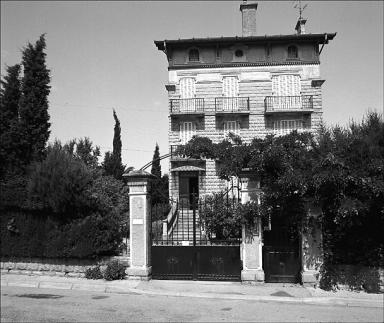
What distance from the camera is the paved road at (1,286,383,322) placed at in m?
7.61

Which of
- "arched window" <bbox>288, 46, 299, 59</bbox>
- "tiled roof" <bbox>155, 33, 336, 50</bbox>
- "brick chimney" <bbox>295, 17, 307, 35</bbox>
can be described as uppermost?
"brick chimney" <bbox>295, 17, 307, 35</bbox>

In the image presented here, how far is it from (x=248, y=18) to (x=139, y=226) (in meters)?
21.4

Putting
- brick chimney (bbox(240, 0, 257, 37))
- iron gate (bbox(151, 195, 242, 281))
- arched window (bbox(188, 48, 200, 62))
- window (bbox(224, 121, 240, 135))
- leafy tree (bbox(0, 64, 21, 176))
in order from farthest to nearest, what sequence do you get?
brick chimney (bbox(240, 0, 257, 37)) → arched window (bbox(188, 48, 200, 62)) → window (bbox(224, 121, 240, 135)) → leafy tree (bbox(0, 64, 21, 176)) → iron gate (bbox(151, 195, 242, 281))

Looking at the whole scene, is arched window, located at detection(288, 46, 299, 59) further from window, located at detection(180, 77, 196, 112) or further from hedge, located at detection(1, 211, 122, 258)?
hedge, located at detection(1, 211, 122, 258)

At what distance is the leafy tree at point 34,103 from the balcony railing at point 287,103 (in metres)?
14.6

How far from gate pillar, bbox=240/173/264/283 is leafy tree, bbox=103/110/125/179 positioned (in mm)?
19649

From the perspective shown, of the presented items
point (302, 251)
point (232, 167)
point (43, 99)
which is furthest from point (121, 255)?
point (43, 99)

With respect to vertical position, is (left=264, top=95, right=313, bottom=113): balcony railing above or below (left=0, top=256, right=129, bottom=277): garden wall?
above

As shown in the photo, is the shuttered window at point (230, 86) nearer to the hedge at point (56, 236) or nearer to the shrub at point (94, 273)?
the hedge at point (56, 236)

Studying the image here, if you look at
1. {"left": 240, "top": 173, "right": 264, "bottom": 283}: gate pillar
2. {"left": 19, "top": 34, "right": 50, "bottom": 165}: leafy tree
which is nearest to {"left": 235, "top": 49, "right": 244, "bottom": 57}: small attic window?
{"left": 19, "top": 34, "right": 50, "bottom": 165}: leafy tree

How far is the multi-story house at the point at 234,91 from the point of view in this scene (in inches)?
1046

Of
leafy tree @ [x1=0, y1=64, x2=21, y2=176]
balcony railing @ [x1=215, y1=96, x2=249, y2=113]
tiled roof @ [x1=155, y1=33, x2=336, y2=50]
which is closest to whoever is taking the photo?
leafy tree @ [x1=0, y1=64, x2=21, y2=176]

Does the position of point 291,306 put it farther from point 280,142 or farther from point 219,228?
point 219,228

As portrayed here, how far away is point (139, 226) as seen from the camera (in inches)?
450
